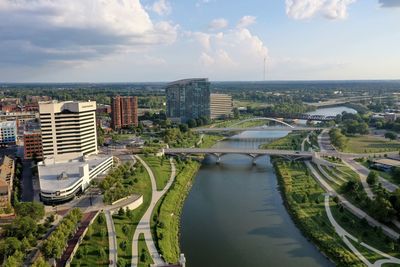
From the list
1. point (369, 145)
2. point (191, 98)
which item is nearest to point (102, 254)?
point (369, 145)

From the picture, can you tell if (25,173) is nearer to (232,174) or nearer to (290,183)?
(232,174)

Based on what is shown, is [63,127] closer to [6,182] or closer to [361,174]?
[6,182]

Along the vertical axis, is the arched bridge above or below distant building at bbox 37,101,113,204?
below

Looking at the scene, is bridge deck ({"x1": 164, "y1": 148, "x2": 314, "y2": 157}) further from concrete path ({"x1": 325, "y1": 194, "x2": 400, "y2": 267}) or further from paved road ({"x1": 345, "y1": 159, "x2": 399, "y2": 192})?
concrete path ({"x1": 325, "y1": 194, "x2": 400, "y2": 267})

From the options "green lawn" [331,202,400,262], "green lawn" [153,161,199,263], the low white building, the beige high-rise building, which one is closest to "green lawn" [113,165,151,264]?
"green lawn" [153,161,199,263]

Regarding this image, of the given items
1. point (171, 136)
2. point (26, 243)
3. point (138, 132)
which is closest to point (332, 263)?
point (26, 243)
